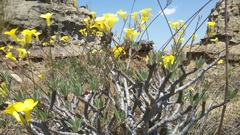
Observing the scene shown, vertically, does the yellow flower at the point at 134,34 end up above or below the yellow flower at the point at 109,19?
below

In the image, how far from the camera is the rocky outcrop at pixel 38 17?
23.6 ft

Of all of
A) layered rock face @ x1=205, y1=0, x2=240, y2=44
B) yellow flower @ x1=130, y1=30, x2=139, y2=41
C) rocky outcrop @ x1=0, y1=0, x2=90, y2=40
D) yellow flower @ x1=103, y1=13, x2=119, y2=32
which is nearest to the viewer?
yellow flower @ x1=103, y1=13, x2=119, y2=32

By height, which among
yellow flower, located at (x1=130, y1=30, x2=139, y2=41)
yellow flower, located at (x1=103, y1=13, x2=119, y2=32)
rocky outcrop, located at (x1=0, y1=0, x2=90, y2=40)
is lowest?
yellow flower, located at (x1=130, y1=30, x2=139, y2=41)

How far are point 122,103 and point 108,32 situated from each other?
519 millimetres

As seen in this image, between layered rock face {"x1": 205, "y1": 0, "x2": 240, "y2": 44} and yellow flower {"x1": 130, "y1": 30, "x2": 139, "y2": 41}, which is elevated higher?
layered rock face {"x1": 205, "y1": 0, "x2": 240, "y2": 44}

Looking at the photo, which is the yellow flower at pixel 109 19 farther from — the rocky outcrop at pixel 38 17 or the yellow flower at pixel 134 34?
the rocky outcrop at pixel 38 17

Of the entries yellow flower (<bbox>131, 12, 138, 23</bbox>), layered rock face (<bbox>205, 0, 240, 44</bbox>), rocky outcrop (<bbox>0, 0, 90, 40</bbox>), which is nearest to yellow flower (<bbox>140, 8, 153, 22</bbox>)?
yellow flower (<bbox>131, 12, 138, 23</bbox>)

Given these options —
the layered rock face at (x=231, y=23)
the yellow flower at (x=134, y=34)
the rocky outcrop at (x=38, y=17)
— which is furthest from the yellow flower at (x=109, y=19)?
the rocky outcrop at (x=38, y=17)

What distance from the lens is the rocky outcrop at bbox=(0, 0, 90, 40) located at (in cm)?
720

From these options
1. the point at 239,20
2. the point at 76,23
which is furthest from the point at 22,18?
the point at 239,20

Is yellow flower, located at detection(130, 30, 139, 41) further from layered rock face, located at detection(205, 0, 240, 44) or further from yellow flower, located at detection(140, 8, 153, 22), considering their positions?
layered rock face, located at detection(205, 0, 240, 44)

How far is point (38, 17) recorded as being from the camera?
733cm

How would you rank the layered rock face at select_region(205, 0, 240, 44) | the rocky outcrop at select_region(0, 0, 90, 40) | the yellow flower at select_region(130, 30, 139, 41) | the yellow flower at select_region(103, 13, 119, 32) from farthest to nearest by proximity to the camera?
the rocky outcrop at select_region(0, 0, 90, 40)
the layered rock face at select_region(205, 0, 240, 44)
the yellow flower at select_region(130, 30, 139, 41)
the yellow flower at select_region(103, 13, 119, 32)

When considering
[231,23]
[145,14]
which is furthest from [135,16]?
[231,23]
